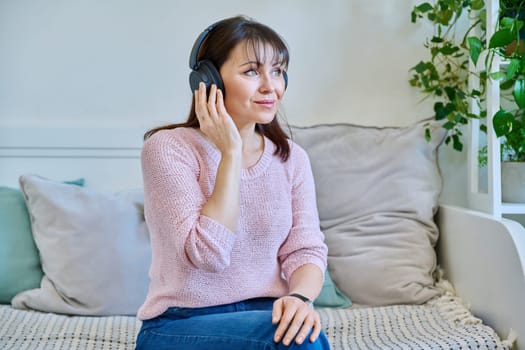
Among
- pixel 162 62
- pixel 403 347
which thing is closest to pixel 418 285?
pixel 403 347

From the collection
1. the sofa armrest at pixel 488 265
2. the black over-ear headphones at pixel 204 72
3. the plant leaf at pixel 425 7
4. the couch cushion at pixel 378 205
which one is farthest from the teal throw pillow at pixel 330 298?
the plant leaf at pixel 425 7

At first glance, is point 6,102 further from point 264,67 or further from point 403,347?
point 403,347

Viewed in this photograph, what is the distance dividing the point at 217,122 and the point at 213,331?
0.38 m

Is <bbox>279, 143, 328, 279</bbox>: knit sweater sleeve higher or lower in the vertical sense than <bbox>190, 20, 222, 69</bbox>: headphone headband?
lower

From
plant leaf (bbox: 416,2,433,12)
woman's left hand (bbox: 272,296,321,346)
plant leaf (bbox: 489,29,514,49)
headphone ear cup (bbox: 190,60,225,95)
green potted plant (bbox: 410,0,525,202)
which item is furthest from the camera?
plant leaf (bbox: 416,2,433,12)

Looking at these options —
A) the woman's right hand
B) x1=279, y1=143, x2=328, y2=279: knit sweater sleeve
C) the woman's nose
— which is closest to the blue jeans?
x1=279, y1=143, x2=328, y2=279: knit sweater sleeve

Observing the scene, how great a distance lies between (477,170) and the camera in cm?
181

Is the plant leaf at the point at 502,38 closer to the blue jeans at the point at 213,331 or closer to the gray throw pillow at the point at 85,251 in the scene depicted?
the blue jeans at the point at 213,331

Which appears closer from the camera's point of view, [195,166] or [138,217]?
[195,166]

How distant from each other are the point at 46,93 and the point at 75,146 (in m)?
A: 0.19

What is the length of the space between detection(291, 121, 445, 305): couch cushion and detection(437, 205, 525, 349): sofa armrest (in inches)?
2.7

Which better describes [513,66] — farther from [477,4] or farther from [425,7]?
[425,7]

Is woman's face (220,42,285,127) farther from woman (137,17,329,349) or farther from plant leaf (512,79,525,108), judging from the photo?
plant leaf (512,79,525,108)

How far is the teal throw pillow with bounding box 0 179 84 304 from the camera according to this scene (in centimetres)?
160
